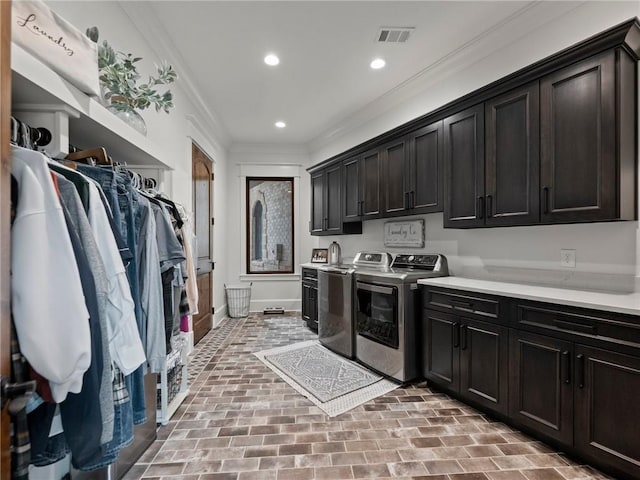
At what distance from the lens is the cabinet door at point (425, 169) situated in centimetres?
298

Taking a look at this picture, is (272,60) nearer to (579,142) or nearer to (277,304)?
(579,142)

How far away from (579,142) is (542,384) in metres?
1.52

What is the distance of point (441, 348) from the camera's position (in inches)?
104

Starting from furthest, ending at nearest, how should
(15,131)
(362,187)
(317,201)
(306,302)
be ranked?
(317,201), (306,302), (362,187), (15,131)

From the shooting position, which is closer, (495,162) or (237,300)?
(495,162)

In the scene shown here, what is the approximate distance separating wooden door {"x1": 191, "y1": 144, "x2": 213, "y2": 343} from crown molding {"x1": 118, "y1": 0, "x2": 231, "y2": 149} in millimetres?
505

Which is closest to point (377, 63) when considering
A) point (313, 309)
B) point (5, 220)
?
point (313, 309)

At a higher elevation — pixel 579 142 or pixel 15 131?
pixel 579 142

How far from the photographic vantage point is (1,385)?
25.3 inches

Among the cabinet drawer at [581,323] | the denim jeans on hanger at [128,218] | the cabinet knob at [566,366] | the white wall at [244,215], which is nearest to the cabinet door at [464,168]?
the cabinet drawer at [581,323]

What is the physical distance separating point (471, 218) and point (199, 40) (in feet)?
9.36

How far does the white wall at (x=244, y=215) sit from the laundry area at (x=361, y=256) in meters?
1.78

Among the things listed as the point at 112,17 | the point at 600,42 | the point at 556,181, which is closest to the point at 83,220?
the point at 112,17

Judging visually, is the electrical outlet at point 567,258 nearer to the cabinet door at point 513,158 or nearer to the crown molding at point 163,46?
the cabinet door at point 513,158
